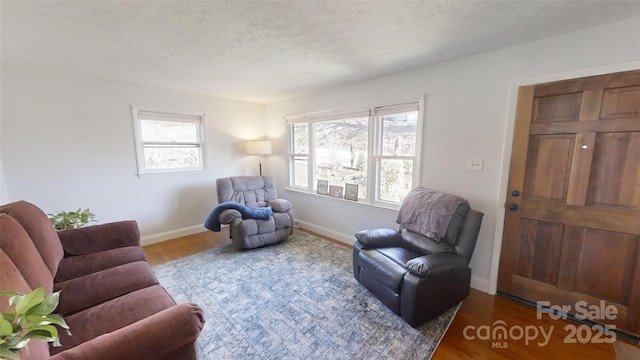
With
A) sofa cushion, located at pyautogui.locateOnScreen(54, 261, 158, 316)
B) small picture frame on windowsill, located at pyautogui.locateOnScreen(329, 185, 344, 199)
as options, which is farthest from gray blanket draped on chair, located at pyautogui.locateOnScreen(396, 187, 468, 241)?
sofa cushion, located at pyautogui.locateOnScreen(54, 261, 158, 316)

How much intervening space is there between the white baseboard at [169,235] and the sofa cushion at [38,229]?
69.9 inches

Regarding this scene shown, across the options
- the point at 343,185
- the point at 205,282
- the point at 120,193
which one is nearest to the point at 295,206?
the point at 343,185

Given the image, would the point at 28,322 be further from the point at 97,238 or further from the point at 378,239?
the point at 378,239

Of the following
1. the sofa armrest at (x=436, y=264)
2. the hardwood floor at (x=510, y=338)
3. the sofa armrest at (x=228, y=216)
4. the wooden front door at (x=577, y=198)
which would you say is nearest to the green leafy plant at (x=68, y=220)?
the sofa armrest at (x=228, y=216)

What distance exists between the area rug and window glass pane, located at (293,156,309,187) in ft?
4.67

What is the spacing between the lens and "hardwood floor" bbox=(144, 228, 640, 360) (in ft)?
5.44

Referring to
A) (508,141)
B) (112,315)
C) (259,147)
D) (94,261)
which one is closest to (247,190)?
(259,147)

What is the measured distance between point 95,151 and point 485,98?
429 cm

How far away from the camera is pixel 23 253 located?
51.4 inches

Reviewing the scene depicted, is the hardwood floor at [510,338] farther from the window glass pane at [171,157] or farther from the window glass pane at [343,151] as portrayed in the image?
the window glass pane at [171,157]

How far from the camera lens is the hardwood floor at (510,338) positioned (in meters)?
1.66

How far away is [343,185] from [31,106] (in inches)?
142

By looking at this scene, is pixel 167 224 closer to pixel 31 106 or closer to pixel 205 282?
pixel 205 282

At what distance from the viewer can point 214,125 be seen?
13.2 feet
